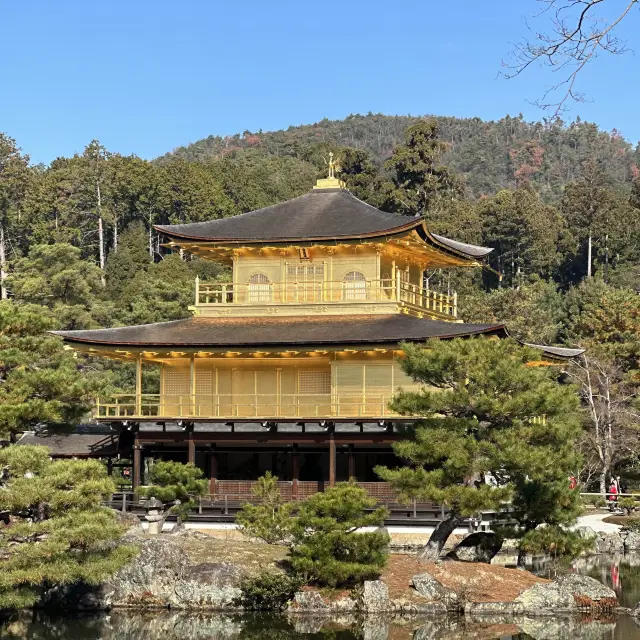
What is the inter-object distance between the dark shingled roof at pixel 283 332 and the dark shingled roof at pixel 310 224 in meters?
2.37

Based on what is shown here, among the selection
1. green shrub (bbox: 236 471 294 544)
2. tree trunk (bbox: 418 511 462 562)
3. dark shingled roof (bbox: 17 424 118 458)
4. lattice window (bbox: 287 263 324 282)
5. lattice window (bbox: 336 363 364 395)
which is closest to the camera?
tree trunk (bbox: 418 511 462 562)

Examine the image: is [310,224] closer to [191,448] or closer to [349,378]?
[349,378]

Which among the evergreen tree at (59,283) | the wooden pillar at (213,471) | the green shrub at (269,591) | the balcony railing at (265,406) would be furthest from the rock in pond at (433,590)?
the evergreen tree at (59,283)

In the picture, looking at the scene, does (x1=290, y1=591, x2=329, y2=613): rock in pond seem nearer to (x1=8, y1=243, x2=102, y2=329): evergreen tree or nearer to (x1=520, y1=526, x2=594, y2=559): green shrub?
(x1=520, y1=526, x2=594, y2=559): green shrub

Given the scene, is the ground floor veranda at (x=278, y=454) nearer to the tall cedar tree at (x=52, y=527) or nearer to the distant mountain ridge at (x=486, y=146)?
the tall cedar tree at (x=52, y=527)

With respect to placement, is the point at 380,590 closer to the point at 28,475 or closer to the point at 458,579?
the point at 458,579

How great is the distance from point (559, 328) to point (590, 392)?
20.7 meters

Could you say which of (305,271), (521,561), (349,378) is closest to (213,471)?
(349,378)

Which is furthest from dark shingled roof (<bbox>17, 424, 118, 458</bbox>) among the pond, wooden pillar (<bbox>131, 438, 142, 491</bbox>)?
the pond

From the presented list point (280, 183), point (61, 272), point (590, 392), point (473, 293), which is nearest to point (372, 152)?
point (280, 183)

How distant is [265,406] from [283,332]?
6.81 feet

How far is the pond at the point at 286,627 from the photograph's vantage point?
2297 cm

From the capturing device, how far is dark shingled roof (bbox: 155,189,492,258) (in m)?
36.9

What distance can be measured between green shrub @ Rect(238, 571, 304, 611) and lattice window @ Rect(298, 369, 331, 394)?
11264 millimetres
